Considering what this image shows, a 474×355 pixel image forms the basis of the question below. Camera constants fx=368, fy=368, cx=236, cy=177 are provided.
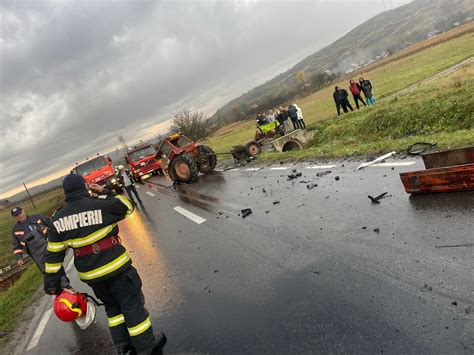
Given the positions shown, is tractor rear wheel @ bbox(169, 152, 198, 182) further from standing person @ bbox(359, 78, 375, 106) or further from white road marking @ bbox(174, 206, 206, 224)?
standing person @ bbox(359, 78, 375, 106)

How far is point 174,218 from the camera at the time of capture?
10273 millimetres

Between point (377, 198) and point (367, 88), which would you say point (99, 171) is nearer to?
point (367, 88)

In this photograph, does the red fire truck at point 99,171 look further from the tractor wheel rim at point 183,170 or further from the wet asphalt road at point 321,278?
the wet asphalt road at point 321,278

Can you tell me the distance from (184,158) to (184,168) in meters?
0.41

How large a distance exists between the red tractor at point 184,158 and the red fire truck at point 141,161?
7.86 meters

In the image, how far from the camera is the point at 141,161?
24.3 meters

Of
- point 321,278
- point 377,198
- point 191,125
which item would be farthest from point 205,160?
point 191,125

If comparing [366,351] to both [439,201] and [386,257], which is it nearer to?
[386,257]

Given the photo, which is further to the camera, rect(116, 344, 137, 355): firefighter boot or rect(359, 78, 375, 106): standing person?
rect(359, 78, 375, 106): standing person

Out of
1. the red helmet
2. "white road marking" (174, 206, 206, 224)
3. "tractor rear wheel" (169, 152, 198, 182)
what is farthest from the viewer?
"tractor rear wheel" (169, 152, 198, 182)

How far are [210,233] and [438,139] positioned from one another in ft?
18.6

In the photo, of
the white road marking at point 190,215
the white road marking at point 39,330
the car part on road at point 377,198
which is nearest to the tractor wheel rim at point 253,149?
the white road marking at point 190,215


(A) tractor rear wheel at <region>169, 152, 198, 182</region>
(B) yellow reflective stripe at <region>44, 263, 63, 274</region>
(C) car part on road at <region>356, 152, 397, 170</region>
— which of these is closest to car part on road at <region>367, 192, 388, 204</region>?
(C) car part on road at <region>356, 152, 397, 170</region>

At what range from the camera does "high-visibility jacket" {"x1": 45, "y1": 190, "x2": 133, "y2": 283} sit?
3770 mm
